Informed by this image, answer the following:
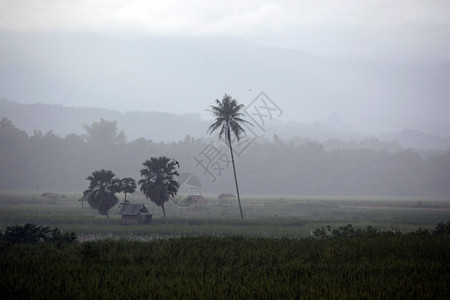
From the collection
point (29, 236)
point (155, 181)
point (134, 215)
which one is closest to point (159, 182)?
point (155, 181)

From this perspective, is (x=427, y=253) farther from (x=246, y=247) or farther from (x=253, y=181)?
(x=253, y=181)

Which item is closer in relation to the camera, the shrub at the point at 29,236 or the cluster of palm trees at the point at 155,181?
the shrub at the point at 29,236

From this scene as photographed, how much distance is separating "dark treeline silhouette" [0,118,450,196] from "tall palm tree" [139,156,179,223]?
4598 inches

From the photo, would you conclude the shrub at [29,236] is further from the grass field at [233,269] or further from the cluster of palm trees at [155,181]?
the cluster of palm trees at [155,181]

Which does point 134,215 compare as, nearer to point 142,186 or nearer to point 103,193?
point 142,186

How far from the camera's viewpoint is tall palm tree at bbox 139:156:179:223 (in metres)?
62.7

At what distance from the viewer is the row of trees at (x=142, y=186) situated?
2454 inches

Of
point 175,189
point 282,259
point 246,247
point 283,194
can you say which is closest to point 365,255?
point 282,259

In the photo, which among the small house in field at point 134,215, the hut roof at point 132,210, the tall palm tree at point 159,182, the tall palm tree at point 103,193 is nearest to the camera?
the hut roof at point 132,210

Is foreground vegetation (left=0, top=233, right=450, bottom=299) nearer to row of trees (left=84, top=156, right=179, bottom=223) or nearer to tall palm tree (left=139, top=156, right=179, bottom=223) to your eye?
row of trees (left=84, top=156, right=179, bottom=223)

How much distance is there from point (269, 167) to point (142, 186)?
432 ft

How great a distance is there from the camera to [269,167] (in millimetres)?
190875

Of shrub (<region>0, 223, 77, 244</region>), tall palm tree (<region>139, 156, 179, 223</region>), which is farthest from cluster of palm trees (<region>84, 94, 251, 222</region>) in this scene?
shrub (<region>0, 223, 77, 244</region>)

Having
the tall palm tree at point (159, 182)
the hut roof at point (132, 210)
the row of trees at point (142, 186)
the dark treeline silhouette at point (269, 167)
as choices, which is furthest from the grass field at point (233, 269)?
the dark treeline silhouette at point (269, 167)
